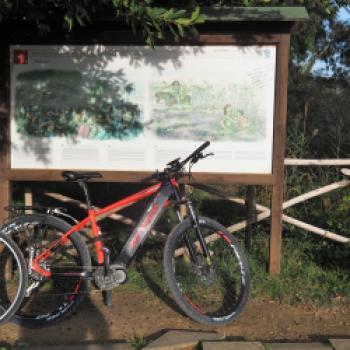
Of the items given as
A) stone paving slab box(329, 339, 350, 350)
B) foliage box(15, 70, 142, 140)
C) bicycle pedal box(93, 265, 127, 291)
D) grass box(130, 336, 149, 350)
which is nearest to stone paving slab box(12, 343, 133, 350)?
grass box(130, 336, 149, 350)

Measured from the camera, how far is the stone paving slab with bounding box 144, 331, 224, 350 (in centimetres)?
371

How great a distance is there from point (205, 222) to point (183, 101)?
3.96 feet

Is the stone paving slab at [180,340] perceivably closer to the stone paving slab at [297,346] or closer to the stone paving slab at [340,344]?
the stone paving slab at [297,346]

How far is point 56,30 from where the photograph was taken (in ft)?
16.0

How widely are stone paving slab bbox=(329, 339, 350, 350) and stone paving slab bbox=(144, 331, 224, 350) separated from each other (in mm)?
774

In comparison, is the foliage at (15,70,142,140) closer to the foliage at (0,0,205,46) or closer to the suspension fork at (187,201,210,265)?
the foliage at (0,0,205,46)

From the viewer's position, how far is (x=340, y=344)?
3.74 m

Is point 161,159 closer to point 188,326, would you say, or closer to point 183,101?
point 183,101

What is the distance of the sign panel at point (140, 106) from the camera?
483 cm

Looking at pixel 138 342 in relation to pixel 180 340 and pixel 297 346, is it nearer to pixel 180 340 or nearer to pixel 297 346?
pixel 180 340

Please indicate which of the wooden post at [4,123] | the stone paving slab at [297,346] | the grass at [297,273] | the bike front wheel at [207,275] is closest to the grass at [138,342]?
the bike front wheel at [207,275]

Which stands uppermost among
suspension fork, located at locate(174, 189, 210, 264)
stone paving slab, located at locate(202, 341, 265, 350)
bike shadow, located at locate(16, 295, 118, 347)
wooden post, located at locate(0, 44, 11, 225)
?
wooden post, located at locate(0, 44, 11, 225)

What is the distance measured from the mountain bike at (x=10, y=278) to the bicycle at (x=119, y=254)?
5.9 inches

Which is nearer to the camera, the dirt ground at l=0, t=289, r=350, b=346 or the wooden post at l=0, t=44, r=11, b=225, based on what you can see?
the dirt ground at l=0, t=289, r=350, b=346
